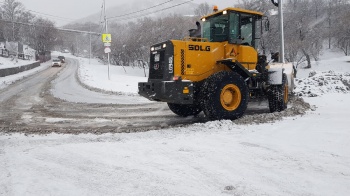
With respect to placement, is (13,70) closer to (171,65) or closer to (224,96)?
(171,65)

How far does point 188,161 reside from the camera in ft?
13.8

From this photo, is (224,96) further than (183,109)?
No

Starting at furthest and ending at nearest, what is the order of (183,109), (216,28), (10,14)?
(10,14) < (183,109) < (216,28)

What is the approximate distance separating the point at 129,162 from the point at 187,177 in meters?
1.02

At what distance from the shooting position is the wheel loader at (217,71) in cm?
716

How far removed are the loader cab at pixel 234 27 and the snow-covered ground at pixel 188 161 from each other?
2671 mm

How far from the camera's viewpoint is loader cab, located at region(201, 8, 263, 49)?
7934mm

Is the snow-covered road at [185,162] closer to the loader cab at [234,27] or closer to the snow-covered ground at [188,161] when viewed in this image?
the snow-covered ground at [188,161]

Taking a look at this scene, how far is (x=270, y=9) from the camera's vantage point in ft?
139

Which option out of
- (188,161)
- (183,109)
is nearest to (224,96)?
(183,109)

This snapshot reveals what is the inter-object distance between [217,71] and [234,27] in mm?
1322

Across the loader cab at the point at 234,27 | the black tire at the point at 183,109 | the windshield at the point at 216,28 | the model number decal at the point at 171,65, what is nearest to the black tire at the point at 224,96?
the model number decal at the point at 171,65

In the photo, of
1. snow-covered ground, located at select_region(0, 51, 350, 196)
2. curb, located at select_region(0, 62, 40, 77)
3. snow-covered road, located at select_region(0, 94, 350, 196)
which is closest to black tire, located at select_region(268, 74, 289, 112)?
snow-covered ground, located at select_region(0, 51, 350, 196)

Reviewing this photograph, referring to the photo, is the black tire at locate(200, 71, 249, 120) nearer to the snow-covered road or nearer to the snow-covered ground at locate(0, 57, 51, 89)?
the snow-covered road
